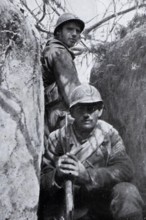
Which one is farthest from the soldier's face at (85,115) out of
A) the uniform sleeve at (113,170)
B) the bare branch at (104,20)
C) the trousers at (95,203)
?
the bare branch at (104,20)

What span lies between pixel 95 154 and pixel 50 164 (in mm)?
471

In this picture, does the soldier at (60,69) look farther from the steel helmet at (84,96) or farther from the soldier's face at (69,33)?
the steel helmet at (84,96)

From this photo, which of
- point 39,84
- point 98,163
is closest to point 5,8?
point 39,84

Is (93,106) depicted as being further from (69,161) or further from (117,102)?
(117,102)

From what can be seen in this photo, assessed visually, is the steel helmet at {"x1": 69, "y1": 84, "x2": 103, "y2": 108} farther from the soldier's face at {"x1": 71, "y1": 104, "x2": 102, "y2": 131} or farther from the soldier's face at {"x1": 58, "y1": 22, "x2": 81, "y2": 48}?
the soldier's face at {"x1": 58, "y1": 22, "x2": 81, "y2": 48}

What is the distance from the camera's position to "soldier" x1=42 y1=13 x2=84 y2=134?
525 centimetres

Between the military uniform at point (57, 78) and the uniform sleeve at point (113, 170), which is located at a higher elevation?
the military uniform at point (57, 78)

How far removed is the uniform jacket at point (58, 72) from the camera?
5.23 metres

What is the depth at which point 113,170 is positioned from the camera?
4359 mm

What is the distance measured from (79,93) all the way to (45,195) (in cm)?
108

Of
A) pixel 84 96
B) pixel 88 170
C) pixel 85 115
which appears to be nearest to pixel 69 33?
pixel 84 96

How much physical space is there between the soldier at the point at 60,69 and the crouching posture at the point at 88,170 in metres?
0.50

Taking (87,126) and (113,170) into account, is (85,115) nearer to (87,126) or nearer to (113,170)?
(87,126)

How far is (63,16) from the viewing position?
5.53 metres
